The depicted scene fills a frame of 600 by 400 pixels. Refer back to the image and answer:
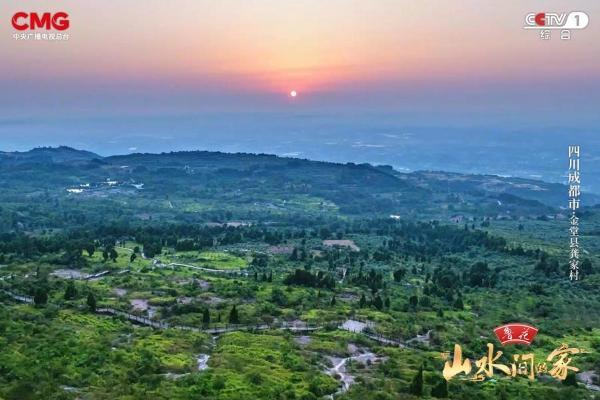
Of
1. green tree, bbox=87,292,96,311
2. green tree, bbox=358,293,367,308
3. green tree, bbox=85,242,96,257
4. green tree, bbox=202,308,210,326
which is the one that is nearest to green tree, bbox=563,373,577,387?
green tree, bbox=358,293,367,308

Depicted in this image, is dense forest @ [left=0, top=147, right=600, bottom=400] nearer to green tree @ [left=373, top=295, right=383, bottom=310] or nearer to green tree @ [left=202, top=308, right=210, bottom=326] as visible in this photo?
green tree @ [left=373, top=295, right=383, bottom=310]

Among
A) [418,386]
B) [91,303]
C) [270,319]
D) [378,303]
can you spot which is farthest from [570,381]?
[91,303]

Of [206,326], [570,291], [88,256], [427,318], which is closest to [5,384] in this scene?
[206,326]

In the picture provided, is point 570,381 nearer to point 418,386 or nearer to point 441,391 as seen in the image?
point 441,391

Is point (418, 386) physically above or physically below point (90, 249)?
below

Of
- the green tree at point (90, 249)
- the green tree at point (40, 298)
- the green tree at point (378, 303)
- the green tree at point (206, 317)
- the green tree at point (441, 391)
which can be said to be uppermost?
the green tree at point (40, 298)

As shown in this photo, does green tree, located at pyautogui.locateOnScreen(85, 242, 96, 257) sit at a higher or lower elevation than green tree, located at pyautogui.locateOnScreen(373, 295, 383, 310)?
higher

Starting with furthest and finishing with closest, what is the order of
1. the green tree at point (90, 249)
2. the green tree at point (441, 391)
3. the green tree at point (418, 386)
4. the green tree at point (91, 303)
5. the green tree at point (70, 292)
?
the green tree at point (90, 249) < the green tree at point (70, 292) < the green tree at point (91, 303) < the green tree at point (418, 386) < the green tree at point (441, 391)

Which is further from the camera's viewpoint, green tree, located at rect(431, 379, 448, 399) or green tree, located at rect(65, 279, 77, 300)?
green tree, located at rect(65, 279, 77, 300)

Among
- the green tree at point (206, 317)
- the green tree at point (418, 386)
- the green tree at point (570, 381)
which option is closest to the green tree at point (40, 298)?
the green tree at point (206, 317)

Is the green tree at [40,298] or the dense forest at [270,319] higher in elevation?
the green tree at [40,298]

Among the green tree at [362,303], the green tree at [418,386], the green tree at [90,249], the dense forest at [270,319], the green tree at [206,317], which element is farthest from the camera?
the green tree at [90,249]

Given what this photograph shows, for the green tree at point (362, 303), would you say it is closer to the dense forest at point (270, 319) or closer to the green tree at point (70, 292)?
the dense forest at point (270, 319)
